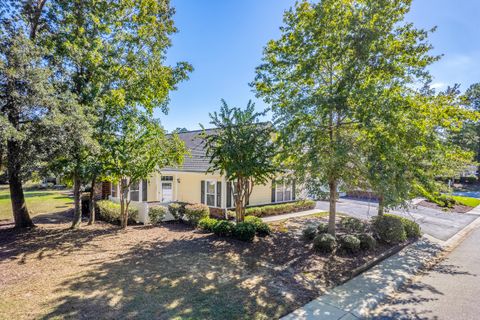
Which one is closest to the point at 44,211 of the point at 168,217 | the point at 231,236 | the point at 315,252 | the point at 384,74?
the point at 168,217

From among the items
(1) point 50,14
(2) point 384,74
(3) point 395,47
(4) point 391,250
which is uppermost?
(1) point 50,14

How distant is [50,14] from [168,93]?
18.7 ft

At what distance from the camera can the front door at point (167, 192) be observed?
743 inches

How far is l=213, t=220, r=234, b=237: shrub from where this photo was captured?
10.5m

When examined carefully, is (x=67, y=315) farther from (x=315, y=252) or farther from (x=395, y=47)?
(x=395, y=47)

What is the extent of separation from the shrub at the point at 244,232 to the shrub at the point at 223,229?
0.85ft

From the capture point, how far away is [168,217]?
14430 millimetres

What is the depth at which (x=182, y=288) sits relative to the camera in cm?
596

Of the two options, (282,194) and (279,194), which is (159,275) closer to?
(279,194)

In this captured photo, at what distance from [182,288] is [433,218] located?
17.6 metres

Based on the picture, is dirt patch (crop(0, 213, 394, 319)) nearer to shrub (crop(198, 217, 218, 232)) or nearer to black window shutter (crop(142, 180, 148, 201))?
shrub (crop(198, 217, 218, 232))

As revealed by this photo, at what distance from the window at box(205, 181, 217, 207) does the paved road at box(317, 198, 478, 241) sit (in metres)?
8.66

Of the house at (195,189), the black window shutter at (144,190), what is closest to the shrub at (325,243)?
the house at (195,189)

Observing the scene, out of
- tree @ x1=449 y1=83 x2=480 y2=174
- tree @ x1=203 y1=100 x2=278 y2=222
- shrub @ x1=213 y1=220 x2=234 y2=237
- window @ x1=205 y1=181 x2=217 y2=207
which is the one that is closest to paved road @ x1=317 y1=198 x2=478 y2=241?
tree @ x1=203 y1=100 x2=278 y2=222
